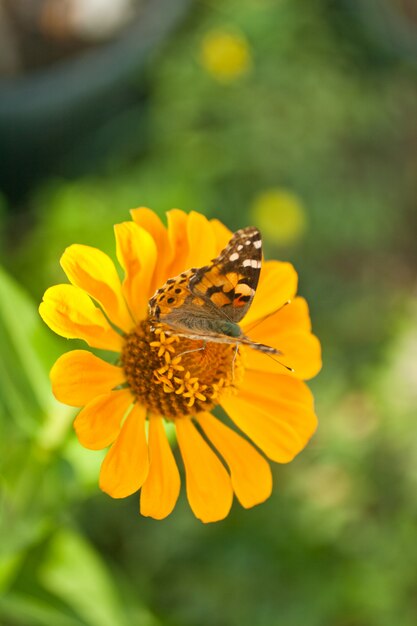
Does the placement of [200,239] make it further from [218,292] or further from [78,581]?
[78,581]

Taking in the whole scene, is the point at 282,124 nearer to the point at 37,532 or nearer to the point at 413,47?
the point at 413,47

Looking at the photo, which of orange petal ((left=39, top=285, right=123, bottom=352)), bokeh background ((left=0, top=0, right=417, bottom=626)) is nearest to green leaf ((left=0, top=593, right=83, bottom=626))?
bokeh background ((left=0, top=0, right=417, bottom=626))

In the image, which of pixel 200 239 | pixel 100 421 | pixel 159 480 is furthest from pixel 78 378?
pixel 200 239

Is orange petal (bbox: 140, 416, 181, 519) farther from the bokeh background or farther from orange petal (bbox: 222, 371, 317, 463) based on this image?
the bokeh background

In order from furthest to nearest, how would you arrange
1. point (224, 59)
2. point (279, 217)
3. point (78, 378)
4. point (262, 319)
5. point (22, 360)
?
1. point (224, 59)
2. point (279, 217)
3. point (22, 360)
4. point (262, 319)
5. point (78, 378)

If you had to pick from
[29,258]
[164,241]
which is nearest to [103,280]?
[164,241]

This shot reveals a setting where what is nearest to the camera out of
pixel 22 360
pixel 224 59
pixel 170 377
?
pixel 170 377
